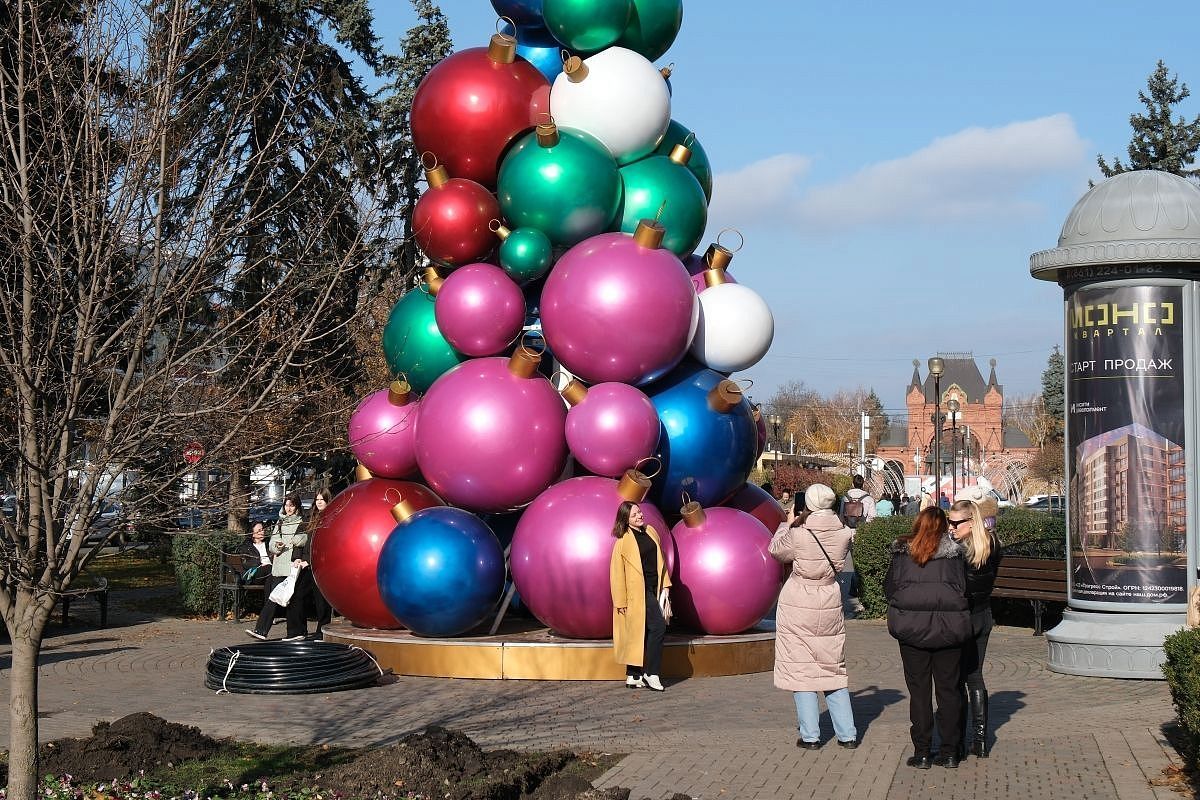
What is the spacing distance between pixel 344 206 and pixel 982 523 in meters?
4.82

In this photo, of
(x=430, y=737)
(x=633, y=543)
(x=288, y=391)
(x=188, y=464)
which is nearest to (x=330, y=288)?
(x=288, y=391)

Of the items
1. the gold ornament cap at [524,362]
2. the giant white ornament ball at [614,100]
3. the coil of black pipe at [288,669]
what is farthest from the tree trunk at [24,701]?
the giant white ornament ball at [614,100]

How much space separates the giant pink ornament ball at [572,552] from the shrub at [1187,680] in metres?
4.76

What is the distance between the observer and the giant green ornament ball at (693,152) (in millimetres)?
14164

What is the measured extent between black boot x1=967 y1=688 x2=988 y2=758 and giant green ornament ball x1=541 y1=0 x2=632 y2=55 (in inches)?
290

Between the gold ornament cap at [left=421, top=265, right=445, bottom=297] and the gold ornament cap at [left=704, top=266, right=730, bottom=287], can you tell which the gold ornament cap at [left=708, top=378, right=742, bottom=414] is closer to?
the gold ornament cap at [left=704, top=266, right=730, bottom=287]

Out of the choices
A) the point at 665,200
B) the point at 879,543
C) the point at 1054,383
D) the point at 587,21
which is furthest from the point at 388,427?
the point at 1054,383

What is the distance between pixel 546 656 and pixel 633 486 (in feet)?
5.86

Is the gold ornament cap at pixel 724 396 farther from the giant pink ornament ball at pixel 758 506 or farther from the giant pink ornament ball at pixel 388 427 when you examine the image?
the giant pink ornament ball at pixel 388 427

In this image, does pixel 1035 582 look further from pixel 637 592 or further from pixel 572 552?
pixel 572 552

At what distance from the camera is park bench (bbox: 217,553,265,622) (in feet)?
59.4

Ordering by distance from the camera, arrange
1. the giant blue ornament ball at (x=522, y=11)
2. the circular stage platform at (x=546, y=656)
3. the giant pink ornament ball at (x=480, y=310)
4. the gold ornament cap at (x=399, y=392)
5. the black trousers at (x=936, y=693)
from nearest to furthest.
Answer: the black trousers at (x=936, y=693)
the circular stage platform at (x=546, y=656)
the giant pink ornament ball at (x=480, y=310)
the gold ornament cap at (x=399, y=392)
the giant blue ornament ball at (x=522, y=11)

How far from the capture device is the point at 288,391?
690cm

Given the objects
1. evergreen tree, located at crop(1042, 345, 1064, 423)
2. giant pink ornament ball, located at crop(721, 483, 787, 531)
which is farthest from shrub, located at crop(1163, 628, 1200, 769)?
evergreen tree, located at crop(1042, 345, 1064, 423)
